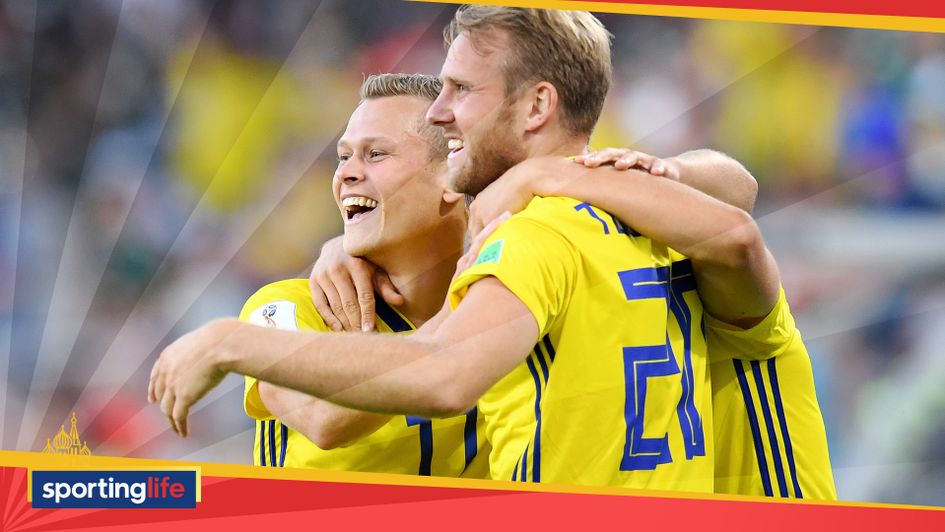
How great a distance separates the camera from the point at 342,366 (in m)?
1.83

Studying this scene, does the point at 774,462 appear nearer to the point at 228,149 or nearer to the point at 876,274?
the point at 876,274

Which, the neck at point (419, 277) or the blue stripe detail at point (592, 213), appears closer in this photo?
the blue stripe detail at point (592, 213)

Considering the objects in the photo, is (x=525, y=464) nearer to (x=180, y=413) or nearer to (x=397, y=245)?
(x=180, y=413)

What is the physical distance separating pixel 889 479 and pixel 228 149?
150 inches

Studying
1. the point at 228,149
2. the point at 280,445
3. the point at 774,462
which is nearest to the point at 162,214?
the point at 228,149

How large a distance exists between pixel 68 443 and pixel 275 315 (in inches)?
103

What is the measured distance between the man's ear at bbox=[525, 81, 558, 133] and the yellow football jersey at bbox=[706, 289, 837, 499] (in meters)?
0.66

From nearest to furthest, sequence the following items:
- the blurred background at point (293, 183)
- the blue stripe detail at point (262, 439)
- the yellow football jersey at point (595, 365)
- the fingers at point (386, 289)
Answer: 1. the yellow football jersey at point (595, 365)
2. the fingers at point (386, 289)
3. the blue stripe detail at point (262, 439)
4. the blurred background at point (293, 183)

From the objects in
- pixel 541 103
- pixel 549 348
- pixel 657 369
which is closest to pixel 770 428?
pixel 657 369

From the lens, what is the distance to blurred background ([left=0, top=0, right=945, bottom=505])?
527 cm

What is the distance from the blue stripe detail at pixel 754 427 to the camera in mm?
2676

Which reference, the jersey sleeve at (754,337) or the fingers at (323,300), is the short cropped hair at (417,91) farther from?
the jersey sleeve at (754,337)

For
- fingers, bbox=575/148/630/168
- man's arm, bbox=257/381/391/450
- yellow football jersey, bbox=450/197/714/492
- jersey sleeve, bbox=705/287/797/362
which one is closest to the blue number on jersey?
yellow football jersey, bbox=450/197/714/492

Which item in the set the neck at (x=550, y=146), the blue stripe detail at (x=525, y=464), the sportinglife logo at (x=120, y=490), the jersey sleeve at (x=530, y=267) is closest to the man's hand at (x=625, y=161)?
the neck at (x=550, y=146)
